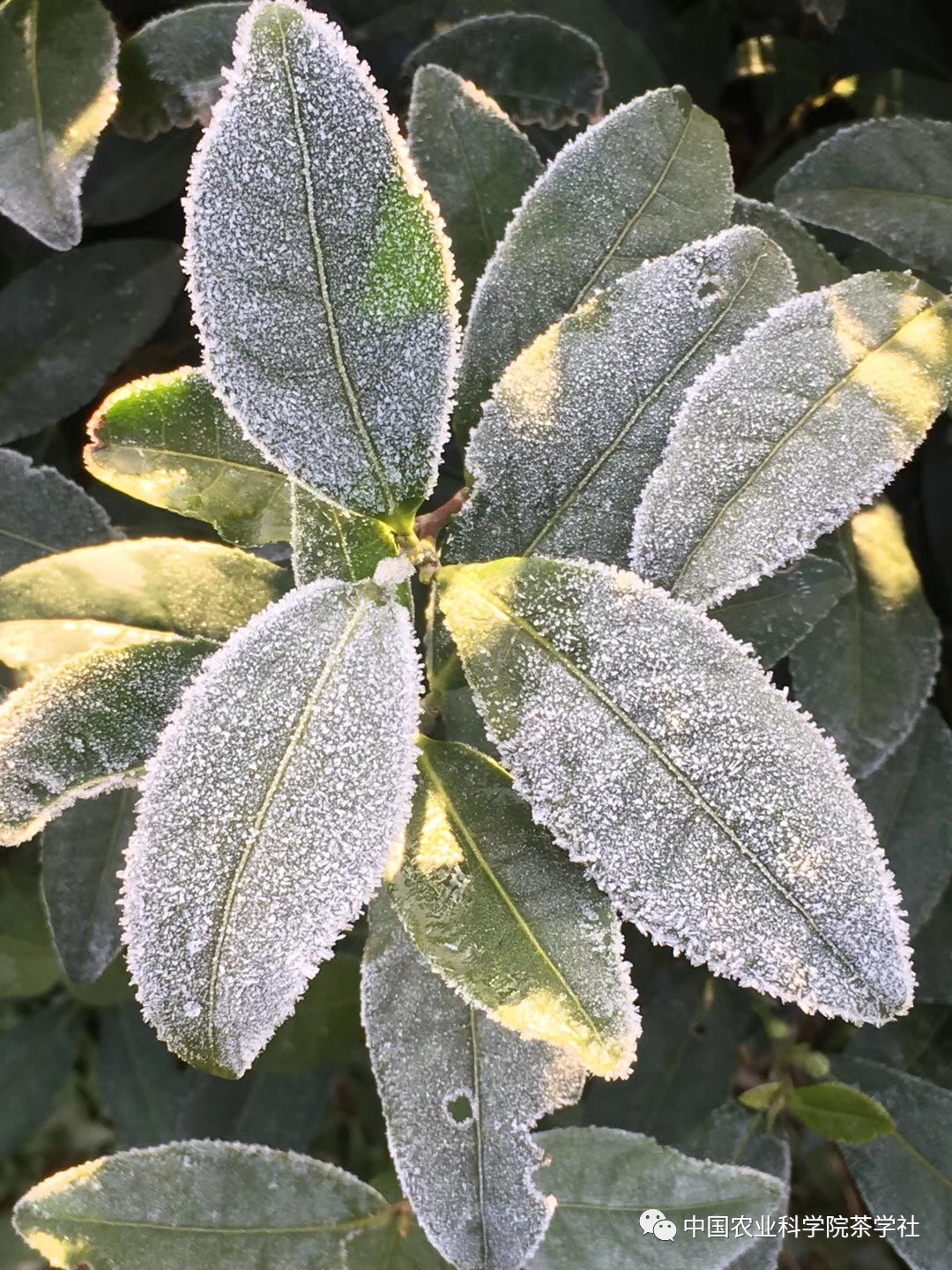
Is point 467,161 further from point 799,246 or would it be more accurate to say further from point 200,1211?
point 200,1211

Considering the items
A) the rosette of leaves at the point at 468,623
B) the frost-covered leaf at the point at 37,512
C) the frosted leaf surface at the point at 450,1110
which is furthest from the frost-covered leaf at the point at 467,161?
the frosted leaf surface at the point at 450,1110

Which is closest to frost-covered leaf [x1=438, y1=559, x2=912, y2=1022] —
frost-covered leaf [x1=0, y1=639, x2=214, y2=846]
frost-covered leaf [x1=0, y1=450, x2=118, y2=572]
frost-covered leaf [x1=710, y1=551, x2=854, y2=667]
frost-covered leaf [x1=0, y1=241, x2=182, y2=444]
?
frost-covered leaf [x1=0, y1=639, x2=214, y2=846]

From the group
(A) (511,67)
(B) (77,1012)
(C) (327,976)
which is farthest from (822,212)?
(B) (77,1012)

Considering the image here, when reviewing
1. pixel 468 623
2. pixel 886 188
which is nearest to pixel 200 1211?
pixel 468 623

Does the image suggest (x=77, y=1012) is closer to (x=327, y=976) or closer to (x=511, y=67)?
(x=327, y=976)

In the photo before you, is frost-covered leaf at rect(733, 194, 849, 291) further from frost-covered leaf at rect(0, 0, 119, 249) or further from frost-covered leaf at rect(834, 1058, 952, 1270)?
frost-covered leaf at rect(834, 1058, 952, 1270)

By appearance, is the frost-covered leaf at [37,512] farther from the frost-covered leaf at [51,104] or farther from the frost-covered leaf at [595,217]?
the frost-covered leaf at [595,217]

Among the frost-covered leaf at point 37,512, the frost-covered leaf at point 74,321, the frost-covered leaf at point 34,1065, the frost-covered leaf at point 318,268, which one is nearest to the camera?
the frost-covered leaf at point 318,268
